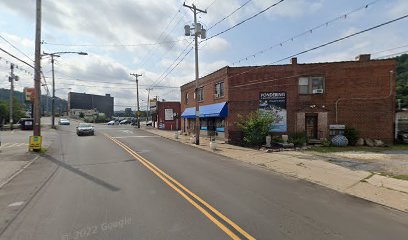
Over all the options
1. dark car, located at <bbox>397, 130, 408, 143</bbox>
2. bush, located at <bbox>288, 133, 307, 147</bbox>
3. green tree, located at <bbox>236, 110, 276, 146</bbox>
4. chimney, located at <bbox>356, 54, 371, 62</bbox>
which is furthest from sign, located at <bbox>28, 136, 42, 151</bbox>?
dark car, located at <bbox>397, 130, 408, 143</bbox>

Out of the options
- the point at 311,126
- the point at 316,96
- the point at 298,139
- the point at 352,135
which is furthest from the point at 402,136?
the point at 298,139

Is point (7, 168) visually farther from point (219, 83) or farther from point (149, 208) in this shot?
point (219, 83)

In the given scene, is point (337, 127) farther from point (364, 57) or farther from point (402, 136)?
point (364, 57)

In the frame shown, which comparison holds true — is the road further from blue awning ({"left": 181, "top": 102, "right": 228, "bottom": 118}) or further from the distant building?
the distant building

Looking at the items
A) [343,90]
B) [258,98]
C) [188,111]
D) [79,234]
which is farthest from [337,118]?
[79,234]

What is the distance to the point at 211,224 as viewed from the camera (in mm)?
6309

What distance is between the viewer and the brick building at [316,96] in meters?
24.5

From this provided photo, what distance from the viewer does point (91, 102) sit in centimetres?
14212

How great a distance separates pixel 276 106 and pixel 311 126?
11.0 ft

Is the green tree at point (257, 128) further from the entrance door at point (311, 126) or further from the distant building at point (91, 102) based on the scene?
the distant building at point (91, 102)

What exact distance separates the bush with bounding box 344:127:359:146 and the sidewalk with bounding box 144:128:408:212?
27.7 ft

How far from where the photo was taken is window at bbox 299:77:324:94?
25433mm


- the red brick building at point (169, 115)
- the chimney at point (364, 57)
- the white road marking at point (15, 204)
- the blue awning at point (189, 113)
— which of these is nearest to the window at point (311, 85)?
the chimney at point (364, 57)

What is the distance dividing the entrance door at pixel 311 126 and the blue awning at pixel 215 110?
701 centimetres
